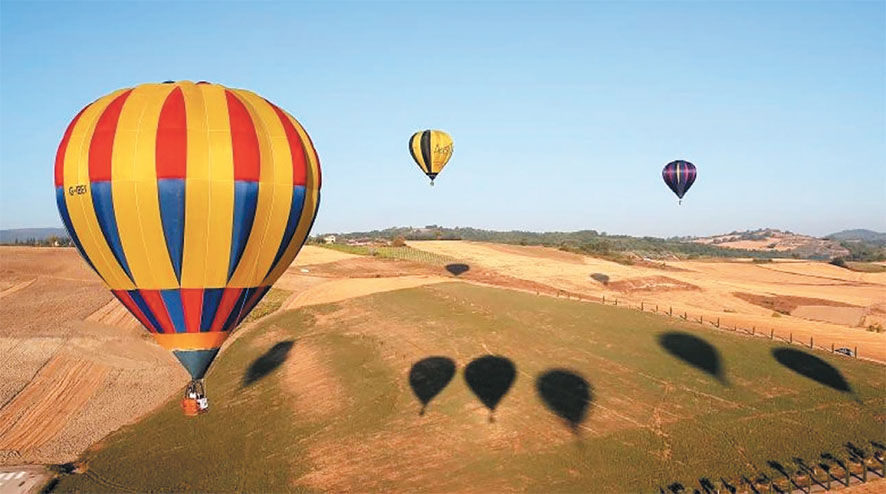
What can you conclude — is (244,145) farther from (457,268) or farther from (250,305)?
(457,268)

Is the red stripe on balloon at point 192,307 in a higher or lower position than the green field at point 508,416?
higher

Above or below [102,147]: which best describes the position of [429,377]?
below

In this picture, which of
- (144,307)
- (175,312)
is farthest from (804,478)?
(144,307)

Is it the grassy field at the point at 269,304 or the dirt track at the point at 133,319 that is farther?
the grassy field at the point at 269,304

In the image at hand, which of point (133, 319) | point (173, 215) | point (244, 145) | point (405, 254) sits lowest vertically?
point (133, 319)

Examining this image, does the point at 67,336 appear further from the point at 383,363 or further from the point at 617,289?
the point at 617,289

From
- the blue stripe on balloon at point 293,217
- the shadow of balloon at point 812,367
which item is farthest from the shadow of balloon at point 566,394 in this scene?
the blue stripe on balloon at point 293,217

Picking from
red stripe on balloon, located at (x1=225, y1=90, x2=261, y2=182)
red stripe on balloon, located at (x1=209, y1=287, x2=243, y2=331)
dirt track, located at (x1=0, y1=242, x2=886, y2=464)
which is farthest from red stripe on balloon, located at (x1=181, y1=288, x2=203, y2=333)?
dirt track, located at (x1=0, y1=242, x2=886, y2=464)

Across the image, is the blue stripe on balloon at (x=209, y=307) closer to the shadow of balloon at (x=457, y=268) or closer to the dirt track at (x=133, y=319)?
the dirt track at (x=133, y=319)
